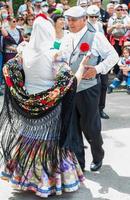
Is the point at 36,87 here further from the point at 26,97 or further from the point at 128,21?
the point at 128,21

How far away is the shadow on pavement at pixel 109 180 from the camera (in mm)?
4660

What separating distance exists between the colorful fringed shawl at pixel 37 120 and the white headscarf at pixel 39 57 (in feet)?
0.31

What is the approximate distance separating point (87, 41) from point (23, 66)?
28.6 inches

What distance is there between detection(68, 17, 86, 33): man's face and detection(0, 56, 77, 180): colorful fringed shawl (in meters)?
0.59

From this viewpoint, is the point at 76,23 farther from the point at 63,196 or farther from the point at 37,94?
the point at 63,196

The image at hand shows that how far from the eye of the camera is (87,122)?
15.7 feet

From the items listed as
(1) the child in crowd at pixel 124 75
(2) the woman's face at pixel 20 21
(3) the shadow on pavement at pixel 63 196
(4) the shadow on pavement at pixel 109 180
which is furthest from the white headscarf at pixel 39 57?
(2) the woman's face at pixel 20 21

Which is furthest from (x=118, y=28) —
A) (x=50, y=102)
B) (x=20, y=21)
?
(x=50, y=102)

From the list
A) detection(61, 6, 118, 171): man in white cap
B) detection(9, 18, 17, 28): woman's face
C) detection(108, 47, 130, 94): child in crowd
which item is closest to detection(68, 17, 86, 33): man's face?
detection(61, 6, 118, 171): man in white cap

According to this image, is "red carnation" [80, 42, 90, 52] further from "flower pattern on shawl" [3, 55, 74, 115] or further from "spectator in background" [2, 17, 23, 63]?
"spectator in background" [2, 17, 23, 63]

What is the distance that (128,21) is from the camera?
10.7 meters

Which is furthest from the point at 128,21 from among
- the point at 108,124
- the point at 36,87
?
the point at 36,87

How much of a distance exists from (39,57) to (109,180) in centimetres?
161

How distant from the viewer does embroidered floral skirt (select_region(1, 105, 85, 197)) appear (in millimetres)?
4262
